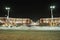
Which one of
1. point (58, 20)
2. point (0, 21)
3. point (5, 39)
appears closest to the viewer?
point (5, 39)

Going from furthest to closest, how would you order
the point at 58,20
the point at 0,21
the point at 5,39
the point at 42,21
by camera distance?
the point at 42,21 < the point at 58,20 < the point at 0,21 < the point at 5,39

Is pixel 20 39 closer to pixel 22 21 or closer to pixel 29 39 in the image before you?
pixel 29 39

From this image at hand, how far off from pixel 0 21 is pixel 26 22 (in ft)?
17.4

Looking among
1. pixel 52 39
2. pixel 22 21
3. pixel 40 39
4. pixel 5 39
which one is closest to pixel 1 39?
pixel 5 39

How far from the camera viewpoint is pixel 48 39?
5238 mm

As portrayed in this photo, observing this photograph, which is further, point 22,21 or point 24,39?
point 22,21

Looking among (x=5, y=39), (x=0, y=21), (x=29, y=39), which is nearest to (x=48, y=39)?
(x=29, y=39)

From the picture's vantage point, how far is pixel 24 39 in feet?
17.5

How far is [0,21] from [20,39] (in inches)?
554

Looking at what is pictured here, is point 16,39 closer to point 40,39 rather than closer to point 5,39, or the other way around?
point 5,39

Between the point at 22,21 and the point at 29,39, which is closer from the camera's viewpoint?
the point at 29,39

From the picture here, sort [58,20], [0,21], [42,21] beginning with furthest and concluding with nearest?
[42,21] < [58,20] < [0,21]

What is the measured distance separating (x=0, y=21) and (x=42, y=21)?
7.77 meters

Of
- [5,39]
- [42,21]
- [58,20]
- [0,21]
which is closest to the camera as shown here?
[5,39]
